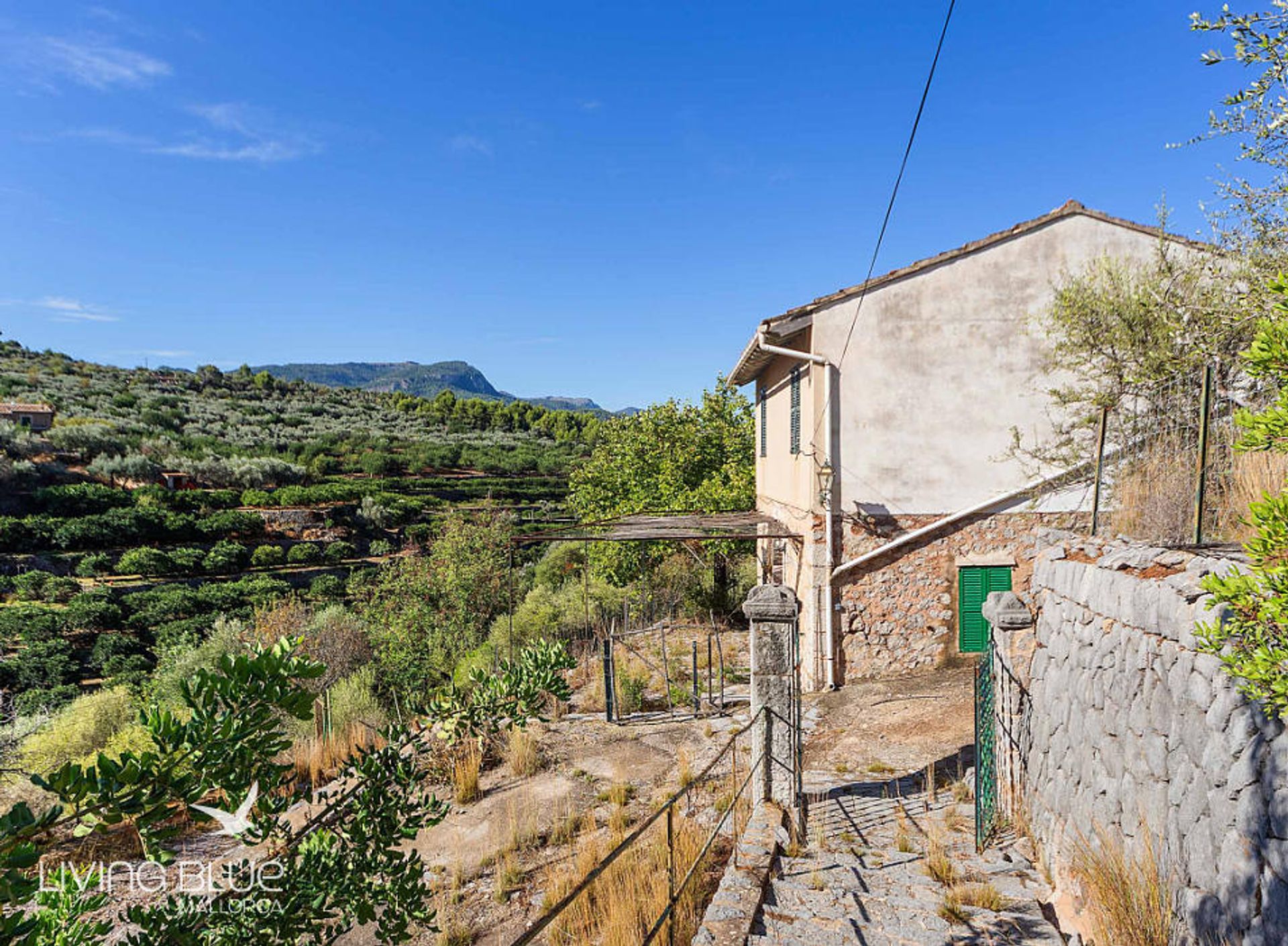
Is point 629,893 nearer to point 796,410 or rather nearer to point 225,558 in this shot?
point 796,410

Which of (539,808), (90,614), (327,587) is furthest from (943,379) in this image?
(90,614)

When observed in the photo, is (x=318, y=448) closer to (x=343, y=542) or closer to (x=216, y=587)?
(x=343, y=542)

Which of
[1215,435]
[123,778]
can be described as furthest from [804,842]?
[123,778]

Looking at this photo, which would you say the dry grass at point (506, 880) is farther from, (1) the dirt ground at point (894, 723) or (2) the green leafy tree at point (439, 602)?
(2) the green leafy tree at point (439, 602)

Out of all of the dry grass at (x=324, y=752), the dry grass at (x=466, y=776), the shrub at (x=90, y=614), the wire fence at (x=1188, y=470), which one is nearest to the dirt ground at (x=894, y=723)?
the wire fence at (x=1188, y=470)

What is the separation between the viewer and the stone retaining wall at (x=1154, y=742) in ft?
8.73

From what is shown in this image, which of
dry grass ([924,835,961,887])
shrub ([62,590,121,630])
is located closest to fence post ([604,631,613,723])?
dry grass ([924,835,961,887])

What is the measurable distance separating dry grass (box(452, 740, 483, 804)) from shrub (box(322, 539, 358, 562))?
79.4ft

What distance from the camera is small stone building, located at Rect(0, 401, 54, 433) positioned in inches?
1262

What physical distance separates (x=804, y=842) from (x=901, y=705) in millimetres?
4654

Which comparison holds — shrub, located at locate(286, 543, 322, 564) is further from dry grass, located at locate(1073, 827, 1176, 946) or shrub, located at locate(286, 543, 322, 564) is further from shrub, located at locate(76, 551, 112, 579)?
dry grass, located at locate(1073, 827, 1176, 946)

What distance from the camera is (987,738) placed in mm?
6176

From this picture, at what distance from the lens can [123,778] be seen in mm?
1420

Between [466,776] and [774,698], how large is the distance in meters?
4.12
